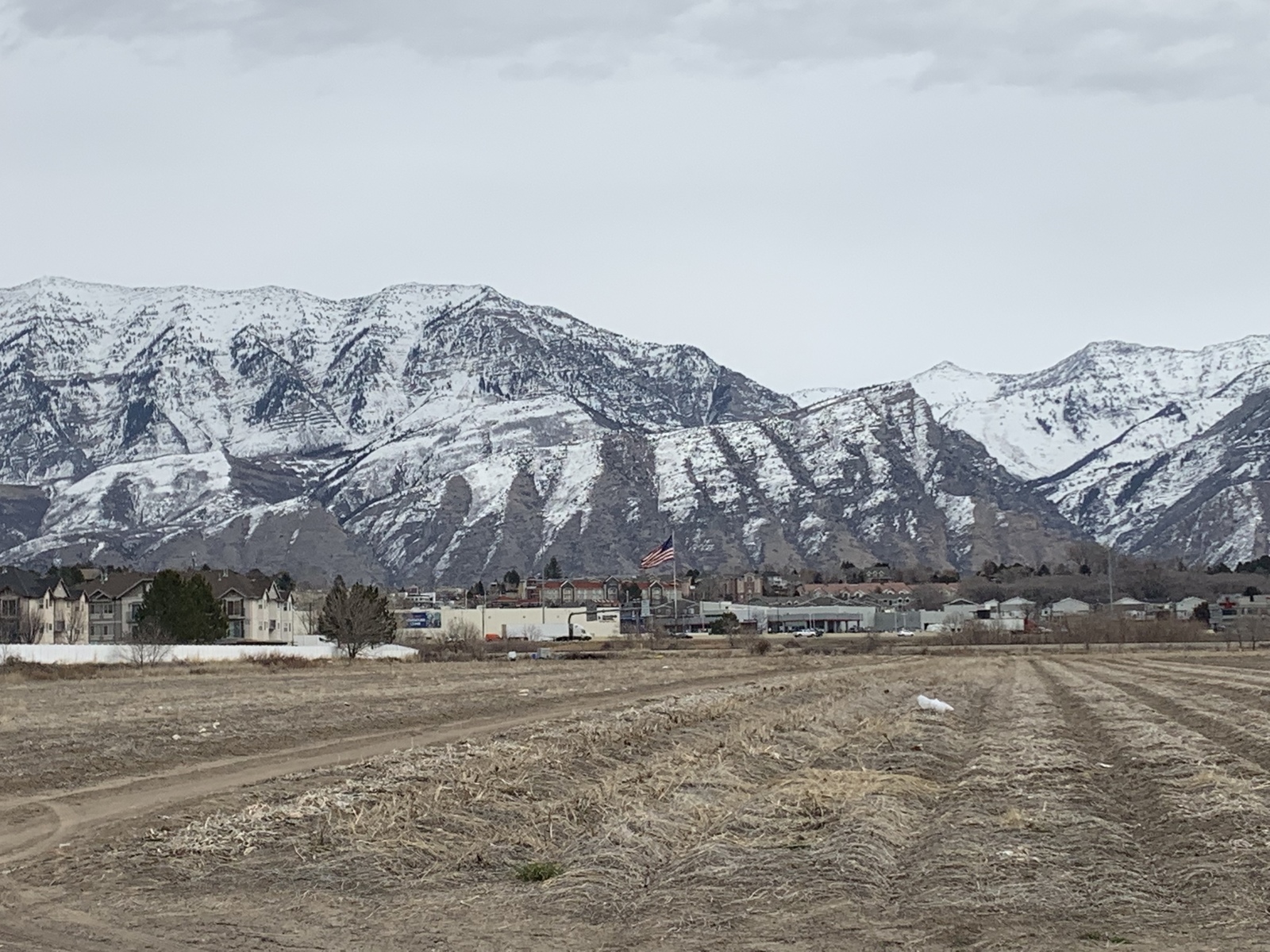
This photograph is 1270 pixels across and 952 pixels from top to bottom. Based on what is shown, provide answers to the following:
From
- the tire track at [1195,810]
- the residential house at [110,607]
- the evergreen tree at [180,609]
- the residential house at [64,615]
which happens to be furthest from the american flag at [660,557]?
the tire track at [1195,810]

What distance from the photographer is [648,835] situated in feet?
57.5

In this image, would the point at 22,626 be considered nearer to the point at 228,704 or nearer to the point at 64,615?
the point at 64,615

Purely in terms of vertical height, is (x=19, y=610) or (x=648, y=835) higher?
(x=19, y=610)

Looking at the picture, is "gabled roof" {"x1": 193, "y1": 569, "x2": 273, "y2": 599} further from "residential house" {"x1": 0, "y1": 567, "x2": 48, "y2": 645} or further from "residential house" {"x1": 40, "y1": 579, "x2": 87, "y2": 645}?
"residential house" {"x1": 0, "y1": 567, "x2": 48, "y2": 645}

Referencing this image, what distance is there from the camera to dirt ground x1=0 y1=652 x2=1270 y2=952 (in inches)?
537

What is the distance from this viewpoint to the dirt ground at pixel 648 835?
13633 mm

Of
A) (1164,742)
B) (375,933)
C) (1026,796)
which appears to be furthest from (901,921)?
(1164,742)

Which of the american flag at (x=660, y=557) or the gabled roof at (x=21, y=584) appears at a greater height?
the american flag at (x=660, y=557)

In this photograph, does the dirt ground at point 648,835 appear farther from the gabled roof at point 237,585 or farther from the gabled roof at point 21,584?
the gabled roof at point 237,585

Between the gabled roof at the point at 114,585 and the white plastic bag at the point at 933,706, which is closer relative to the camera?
the white plastic bag at the point at 933,706

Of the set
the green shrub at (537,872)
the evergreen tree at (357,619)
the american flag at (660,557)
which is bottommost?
the green shrub at (537,872)

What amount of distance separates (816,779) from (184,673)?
62.3 meters

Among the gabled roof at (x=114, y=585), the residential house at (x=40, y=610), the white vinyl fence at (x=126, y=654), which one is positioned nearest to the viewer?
the white vinyl fence at (x=126, y=654)

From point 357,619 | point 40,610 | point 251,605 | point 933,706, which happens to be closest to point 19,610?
point 40,610
